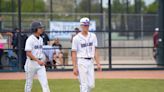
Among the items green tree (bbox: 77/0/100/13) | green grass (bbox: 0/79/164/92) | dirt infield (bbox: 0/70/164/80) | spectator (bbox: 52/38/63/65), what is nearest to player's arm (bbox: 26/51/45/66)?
green grass (bbox: 0/79/164/92)

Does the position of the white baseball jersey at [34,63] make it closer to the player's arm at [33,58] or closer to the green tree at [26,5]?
the player's arm at [33,58]

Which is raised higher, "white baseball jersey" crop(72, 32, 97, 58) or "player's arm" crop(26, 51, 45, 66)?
"white baseball jersey" crop(72, 32, 97, 58)

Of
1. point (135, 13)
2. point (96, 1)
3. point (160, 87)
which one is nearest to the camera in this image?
point (160, 87)

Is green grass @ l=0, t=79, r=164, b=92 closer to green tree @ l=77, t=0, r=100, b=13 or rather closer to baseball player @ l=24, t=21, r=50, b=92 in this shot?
baseball player @ l=24, t=21, r=50, b=92

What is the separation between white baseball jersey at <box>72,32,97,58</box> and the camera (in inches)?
412

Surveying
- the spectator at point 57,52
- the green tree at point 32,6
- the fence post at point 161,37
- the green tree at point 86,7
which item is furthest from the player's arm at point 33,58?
the green tree at point 86,7

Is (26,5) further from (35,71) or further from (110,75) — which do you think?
(35,71)

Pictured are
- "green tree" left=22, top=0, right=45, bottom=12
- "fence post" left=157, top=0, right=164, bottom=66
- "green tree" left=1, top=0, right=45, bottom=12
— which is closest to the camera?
"fence post" left=157, top=0, right=164, bottom=66

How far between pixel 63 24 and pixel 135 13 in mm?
8239

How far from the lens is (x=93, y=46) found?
34.7ft

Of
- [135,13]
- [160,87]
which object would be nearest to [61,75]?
[160,87]

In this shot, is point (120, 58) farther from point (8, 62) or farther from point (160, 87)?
point (160, 87)

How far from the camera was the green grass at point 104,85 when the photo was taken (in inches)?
542

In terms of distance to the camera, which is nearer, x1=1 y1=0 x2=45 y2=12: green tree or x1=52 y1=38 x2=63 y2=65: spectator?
x1=52 y1=38 x2=63 y2=65: spectator
